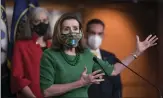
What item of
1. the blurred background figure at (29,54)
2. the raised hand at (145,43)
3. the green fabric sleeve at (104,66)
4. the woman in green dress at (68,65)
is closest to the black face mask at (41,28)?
the blurred background figure at (29,54)

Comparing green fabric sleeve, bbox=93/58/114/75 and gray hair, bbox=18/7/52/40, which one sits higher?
gray hair, bbox=18/7/52/40

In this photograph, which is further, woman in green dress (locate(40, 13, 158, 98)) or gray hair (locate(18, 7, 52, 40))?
gray hair (locate(18, 7, 52, 40))

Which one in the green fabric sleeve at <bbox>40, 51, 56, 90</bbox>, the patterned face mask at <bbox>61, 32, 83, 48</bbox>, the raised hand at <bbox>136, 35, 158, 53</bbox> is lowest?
the green fabric sleeve at <bbox>40, 51, 56, 90</bbox>

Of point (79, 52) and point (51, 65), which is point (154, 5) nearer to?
point (79, 52)

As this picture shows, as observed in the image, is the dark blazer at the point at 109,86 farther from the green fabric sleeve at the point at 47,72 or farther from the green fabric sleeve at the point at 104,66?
the green fabric sleeve at the point at 47,72

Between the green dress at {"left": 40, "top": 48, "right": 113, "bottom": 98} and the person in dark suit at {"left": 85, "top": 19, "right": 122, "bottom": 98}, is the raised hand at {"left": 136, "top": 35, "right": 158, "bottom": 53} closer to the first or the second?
the person in dark suit at {"left": 85, "top": 19, "right": 122, "bottom": 98}

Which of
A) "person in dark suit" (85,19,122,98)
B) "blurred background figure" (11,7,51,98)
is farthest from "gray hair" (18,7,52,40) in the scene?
"person in dark suit" (85,19,122,98)

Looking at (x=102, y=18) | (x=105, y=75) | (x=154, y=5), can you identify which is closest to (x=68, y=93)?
(x=105, y=75)

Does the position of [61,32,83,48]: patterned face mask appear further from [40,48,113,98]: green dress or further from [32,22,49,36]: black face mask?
[32,22,49,36]: black face mask

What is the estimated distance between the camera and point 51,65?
3.70 ft

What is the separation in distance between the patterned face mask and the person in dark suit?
17 cm

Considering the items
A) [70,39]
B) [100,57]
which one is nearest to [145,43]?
[100,57]

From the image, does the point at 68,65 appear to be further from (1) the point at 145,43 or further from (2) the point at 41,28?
(1) the point at 145,43

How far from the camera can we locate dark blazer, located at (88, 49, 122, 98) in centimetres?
135
